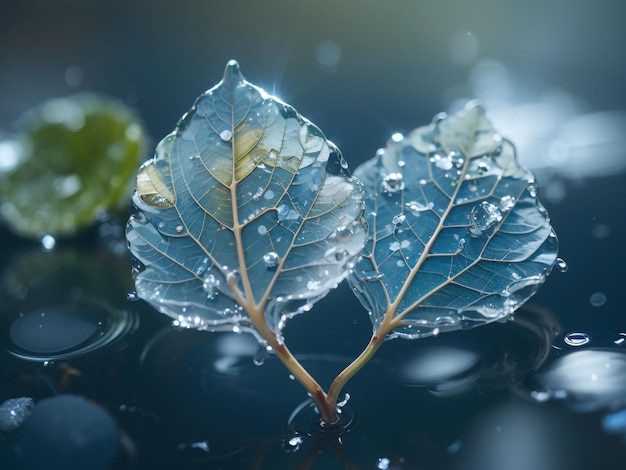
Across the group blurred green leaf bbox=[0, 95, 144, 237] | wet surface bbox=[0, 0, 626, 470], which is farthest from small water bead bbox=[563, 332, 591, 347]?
blurred green leaf bbox=[0, 95, 144, 237]

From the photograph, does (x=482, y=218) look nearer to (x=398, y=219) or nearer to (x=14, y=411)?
(x=398, y=219)

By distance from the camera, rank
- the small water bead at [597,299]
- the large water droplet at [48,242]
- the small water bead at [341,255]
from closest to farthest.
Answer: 1. the small water bead at [341,255]
2. the small water bead at [597,299]
3. the large water droplet at [48,242]

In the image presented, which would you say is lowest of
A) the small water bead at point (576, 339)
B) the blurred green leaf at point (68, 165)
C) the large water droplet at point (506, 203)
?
the small water bead at point (576, 339)

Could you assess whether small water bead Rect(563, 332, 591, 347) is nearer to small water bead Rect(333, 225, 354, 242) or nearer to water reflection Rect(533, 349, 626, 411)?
water reflection Rect(533, 349, 626, 411)

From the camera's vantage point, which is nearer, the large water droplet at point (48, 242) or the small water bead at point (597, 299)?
the small water bead at point (597, 299)

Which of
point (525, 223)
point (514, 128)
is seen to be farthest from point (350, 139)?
point (525, 223)

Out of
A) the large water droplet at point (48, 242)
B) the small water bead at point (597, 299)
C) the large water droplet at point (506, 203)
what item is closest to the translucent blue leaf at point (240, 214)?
the large water droplet at point (506, 203)

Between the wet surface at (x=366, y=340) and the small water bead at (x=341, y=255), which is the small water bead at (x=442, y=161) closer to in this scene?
the wet surface at (x=366, y=340)

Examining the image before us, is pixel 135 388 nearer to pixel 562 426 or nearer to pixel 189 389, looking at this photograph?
pixel 189 389

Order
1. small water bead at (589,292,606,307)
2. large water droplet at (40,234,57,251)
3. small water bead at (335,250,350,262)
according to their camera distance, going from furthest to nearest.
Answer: large water droplet at (40,234,57,251) → small water bead at (589,292,606,307) → small water bead at (335,250,350,262)
